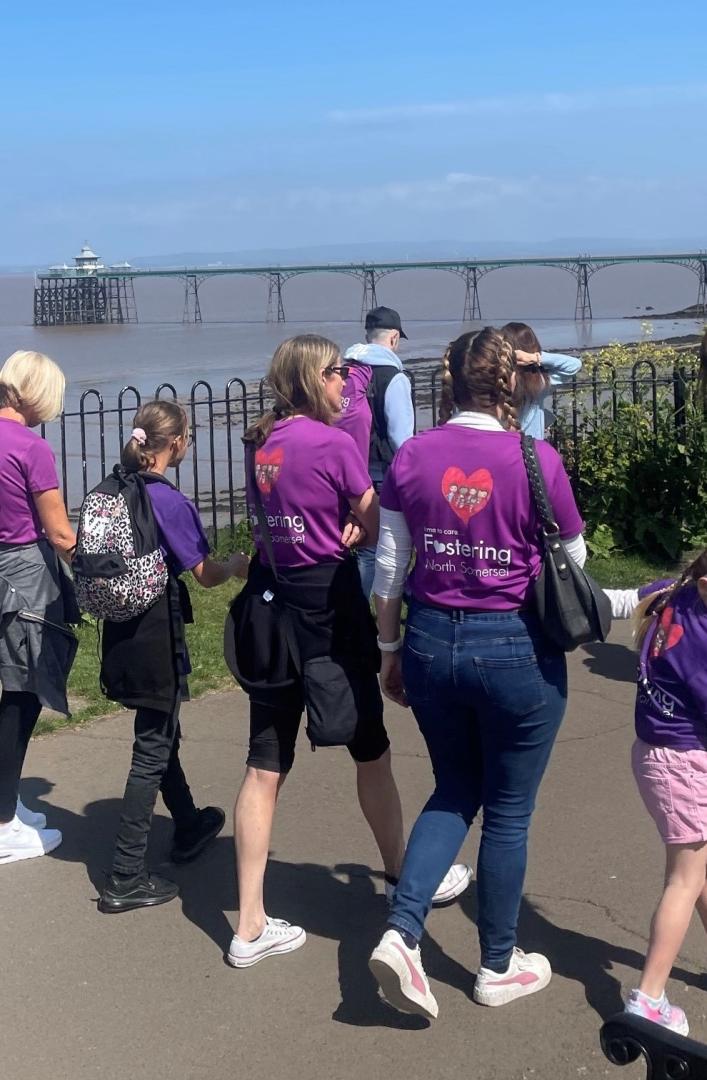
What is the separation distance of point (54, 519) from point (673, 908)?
242 centimetres

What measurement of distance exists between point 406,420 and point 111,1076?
387 cm

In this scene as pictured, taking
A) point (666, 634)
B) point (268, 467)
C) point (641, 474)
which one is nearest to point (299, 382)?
point (268, 467)

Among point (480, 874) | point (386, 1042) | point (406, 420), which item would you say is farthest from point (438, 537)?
point (406, 420)

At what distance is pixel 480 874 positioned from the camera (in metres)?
3.47

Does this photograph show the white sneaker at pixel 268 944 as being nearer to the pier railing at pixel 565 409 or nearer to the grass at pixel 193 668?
the grass at pixel 193 668

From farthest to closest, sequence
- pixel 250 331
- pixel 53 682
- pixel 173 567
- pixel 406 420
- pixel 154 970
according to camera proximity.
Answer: pixel 250 331
pixel 406 420
pixel 53 682
pixel 173 567
pixel 154 970

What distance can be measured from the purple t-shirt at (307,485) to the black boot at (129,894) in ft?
4.06

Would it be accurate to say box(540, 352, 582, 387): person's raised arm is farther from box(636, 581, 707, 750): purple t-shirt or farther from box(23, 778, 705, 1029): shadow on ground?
box(636, 581, 707, 750): purple t-shirt

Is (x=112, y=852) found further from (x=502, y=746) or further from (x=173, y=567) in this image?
(x=502, y=746)

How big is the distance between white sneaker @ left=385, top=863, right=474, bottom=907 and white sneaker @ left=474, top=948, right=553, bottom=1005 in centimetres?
50

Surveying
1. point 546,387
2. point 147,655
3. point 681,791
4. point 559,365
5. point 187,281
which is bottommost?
point 681,791

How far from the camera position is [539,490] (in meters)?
3.20

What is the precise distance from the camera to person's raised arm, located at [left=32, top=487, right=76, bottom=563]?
4367 millimetres

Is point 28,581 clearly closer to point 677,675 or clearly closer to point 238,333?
point 677,675
